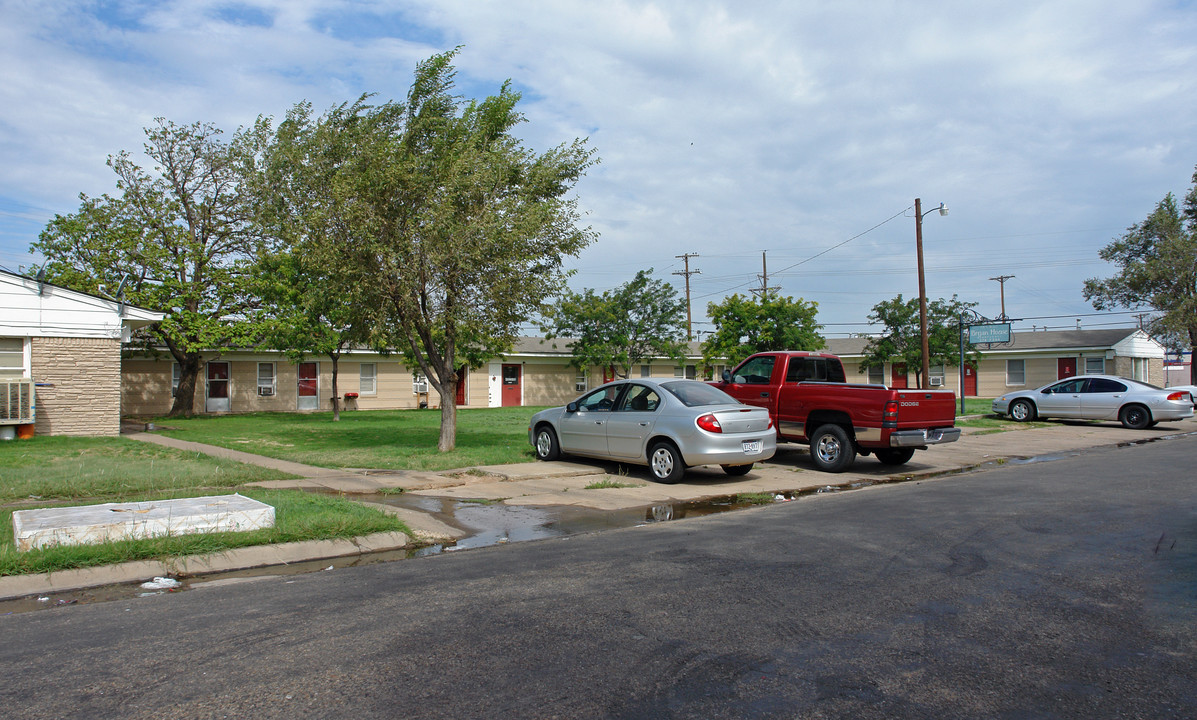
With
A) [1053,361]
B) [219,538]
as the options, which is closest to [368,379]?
[219,538]

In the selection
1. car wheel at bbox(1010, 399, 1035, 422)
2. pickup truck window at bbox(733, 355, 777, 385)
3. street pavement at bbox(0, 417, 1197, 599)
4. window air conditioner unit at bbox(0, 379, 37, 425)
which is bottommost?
street pavement at bbox(0, 417, 1197, 599)

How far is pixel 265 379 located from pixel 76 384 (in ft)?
51.5

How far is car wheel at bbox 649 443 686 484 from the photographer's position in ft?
37.7

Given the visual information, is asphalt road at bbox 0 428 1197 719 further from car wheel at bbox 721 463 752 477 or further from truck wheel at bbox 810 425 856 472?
truck wheel at bbox 810 425 856 472

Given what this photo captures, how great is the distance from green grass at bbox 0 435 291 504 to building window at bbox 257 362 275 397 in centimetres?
1756

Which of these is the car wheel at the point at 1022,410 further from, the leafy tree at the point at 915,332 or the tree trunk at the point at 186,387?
the tree trunk at the point at 186,387

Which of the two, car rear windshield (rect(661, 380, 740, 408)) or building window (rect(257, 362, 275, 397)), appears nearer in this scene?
car rear windshield (rect(661, 380, 740, 408))

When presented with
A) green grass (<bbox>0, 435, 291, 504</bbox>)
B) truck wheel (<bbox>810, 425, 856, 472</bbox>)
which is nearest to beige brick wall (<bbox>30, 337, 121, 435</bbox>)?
green grass (<bbox>0, 435, 291, 504</bbox>)

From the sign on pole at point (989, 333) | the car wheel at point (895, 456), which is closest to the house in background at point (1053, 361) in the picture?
the sign on pole at point (989, 333)

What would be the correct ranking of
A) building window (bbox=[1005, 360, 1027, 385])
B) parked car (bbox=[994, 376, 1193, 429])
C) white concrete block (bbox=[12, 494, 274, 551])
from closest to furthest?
1. white concrete block (bbox=[12, 494, 274, 551])
2. parked car (bbox=[994, 376, 1193, 429])
3. building window (bbox=[1005, 360, 1027, 385])

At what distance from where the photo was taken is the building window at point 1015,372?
42.6m

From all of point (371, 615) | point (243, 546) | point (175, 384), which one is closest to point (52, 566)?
point (243, 546)

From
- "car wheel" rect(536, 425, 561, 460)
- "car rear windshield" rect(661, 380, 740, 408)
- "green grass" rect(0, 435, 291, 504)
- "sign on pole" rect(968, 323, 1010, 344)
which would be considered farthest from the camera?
"sign on pole" rect(968, 323, 1010, 344)

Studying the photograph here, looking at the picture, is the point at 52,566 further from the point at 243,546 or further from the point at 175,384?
the point at 175,384
